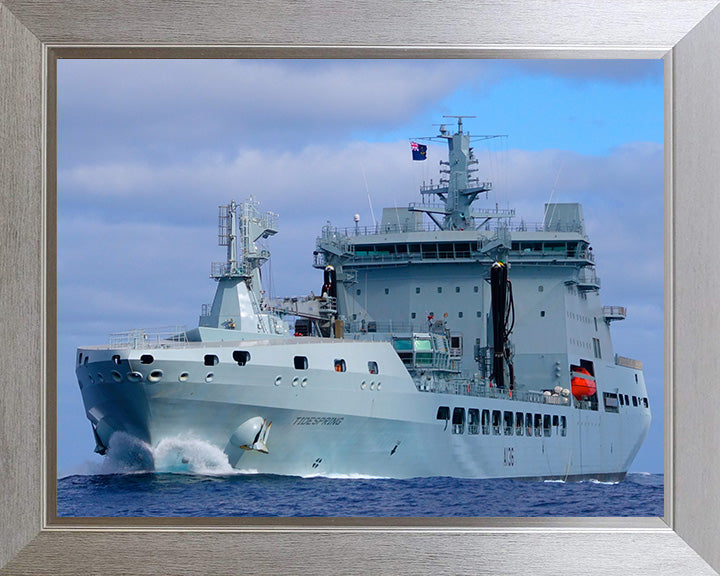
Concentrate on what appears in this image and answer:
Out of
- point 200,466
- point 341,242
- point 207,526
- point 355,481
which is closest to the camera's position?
point 207,526

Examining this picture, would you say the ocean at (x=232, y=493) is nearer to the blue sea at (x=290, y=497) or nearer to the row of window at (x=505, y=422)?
the blue sea at (x=290, y=497)

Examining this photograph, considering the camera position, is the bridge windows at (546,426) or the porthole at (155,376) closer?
the porthole at (155,376)

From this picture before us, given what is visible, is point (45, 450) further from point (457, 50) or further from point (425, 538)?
point (457, 50)

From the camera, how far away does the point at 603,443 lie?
24516 millimetres

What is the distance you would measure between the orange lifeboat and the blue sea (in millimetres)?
4840

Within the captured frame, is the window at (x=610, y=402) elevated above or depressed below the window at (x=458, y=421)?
below

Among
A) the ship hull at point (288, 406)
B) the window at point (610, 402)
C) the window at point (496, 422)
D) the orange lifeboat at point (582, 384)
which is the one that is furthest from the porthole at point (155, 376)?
the window at point (610, 402)

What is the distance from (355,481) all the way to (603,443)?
971 cm

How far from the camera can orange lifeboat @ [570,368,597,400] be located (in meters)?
23.8

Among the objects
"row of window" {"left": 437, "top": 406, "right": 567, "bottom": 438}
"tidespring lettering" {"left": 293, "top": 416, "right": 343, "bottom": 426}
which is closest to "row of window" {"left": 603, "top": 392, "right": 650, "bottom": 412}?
"row of window" {"left": 437, "top": 406, "right": 567, "bottom": 438}

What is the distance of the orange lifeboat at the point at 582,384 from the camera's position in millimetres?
23750

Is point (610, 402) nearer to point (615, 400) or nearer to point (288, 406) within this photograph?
point (615, 400)

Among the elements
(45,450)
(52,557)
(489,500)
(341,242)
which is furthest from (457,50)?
(341,242)

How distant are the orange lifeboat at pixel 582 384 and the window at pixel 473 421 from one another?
4.82 meters
